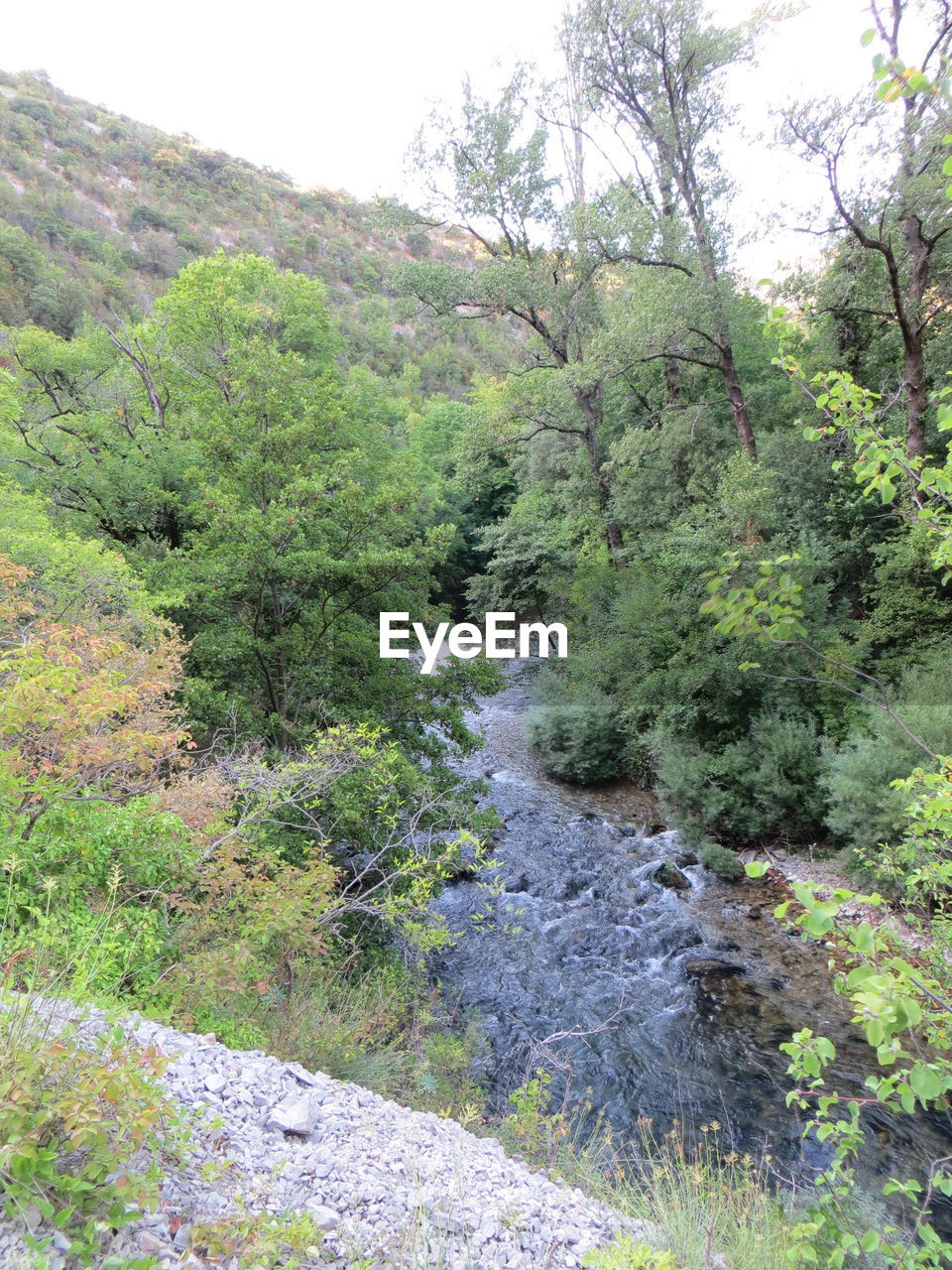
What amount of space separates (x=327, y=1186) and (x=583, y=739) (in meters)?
10.2

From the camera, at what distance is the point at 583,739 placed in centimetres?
1247

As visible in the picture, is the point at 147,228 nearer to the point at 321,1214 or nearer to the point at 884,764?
the point at 884,764

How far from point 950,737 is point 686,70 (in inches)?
488

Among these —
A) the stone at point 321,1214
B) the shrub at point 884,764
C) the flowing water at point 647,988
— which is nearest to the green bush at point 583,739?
the flowing water at point 647,988

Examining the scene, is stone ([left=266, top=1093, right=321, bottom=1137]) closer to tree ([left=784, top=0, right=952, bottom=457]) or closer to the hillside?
tree ([left=784, top=0, right=952, bottom=457])

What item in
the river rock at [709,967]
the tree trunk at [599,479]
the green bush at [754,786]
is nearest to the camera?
the river rock at [709,967]

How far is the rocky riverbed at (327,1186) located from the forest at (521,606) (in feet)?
0.83

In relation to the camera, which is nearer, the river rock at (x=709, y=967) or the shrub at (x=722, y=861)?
the river rock at (x=709, y=967)

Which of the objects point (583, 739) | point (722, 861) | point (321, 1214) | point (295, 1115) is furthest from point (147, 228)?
point (321, 1214)

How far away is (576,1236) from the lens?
2.79 meters

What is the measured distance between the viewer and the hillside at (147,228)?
30.2 m

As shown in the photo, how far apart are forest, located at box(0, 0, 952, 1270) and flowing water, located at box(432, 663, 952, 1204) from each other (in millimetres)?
327

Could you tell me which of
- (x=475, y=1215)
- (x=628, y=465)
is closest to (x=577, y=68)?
(x=628, y=465)

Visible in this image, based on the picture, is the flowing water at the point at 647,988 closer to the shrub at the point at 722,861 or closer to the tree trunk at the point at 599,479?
the shrub at the point at 722,861
